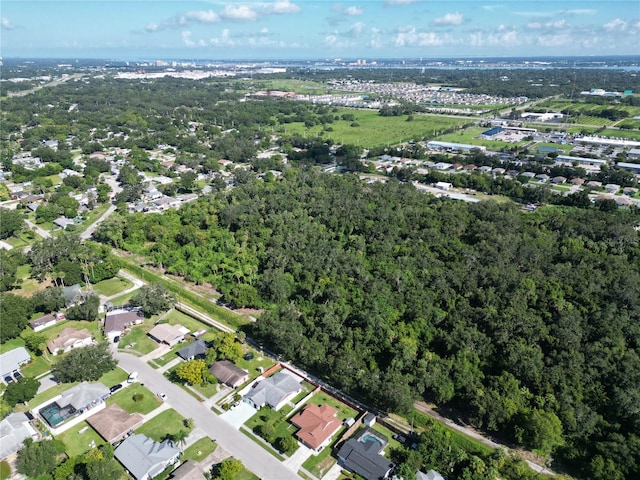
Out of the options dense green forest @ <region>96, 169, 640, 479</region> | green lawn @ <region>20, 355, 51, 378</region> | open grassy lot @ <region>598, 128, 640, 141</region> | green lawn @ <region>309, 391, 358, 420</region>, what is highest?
open grassy lot @ <region>598, 128, 640, 141</region>

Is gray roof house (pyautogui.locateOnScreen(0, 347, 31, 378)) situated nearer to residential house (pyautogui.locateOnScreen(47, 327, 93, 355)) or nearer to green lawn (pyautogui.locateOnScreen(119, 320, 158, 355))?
residential house (pyautogui.locateOnScreen(47, 327, 93, 355))

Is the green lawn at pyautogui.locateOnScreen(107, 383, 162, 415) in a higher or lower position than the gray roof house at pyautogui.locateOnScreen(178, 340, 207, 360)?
lower

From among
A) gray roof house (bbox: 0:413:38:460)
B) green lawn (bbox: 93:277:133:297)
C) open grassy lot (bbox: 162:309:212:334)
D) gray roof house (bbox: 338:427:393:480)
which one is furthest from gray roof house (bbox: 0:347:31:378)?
gray roof house (bbox: 338:427:393:480)

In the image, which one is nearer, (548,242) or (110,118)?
(548,242)

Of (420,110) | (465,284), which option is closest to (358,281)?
(465,284)

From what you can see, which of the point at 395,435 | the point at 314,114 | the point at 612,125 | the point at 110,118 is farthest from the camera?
the point at 314,114

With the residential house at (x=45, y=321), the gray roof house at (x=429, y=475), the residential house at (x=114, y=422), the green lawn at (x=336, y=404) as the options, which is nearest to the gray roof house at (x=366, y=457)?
the gray roof house at (x=429, y=475)

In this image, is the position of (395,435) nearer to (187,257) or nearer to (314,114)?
(187,257)

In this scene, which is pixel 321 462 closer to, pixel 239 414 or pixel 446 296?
pixel 239 414
